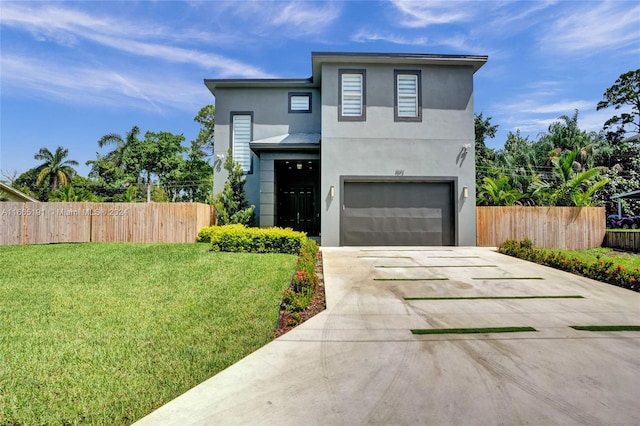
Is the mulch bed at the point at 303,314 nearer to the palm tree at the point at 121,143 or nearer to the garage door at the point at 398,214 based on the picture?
the garage door at the point at 398,214

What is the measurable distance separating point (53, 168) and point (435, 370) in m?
40.4

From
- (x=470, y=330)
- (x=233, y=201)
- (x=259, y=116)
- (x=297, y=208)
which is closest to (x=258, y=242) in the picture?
(x=233, y=201)

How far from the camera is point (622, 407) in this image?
223 centimetres

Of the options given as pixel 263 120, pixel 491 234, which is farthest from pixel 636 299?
pixel 263 120

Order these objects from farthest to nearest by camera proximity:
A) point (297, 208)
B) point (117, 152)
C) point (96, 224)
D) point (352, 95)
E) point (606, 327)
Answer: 1. point (117, 152)
2. point (297, 208)
3. point (352, 95)
4. point (96, 224)
5. point (606, 327)

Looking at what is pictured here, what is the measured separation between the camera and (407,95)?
37.9 ft

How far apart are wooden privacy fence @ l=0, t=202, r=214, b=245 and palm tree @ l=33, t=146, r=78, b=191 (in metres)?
25.4

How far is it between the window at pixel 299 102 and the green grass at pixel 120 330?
7687mm

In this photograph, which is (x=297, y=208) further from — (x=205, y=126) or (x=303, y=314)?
(x=205, y=126)

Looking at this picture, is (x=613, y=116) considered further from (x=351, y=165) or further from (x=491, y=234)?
(x=351, y=165)

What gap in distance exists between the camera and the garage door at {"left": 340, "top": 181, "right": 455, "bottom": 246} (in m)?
11.3

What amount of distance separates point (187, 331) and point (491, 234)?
11.3 meters

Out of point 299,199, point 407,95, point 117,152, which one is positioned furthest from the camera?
point 117,152

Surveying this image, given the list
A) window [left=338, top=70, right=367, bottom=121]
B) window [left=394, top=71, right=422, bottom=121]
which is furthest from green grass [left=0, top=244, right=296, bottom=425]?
window [left=394, top=71, right=422, bottom=121]
